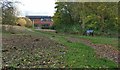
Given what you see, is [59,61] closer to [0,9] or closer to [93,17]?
[0,9]

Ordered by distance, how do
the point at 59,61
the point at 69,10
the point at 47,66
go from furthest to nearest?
1. the point at 69,10
2. the point at 59,61
3. the point at 47,66

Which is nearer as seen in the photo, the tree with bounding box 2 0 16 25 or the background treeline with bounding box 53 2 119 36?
the tree with bounding box 2 0 16 25

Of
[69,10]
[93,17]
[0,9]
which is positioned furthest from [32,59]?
[69,10]

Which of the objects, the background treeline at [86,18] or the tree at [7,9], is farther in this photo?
the background treeline at [86,18]

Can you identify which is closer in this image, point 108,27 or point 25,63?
point 25,63

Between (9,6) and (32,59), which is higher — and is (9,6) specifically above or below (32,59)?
above

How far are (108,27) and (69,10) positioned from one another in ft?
24.5

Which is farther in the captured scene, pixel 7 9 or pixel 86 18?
pixel 86 18

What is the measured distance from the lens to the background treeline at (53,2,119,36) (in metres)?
21.7

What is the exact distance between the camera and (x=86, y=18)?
25188 mm

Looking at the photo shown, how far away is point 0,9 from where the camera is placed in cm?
1744

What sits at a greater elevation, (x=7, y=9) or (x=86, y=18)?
(x=7, y=9)

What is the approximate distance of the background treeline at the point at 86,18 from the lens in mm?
21688

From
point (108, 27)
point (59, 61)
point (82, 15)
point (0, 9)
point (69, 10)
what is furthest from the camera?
point (69, 10)
